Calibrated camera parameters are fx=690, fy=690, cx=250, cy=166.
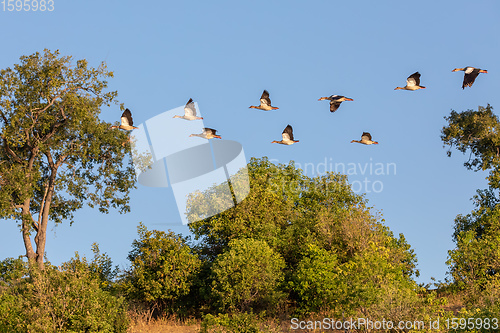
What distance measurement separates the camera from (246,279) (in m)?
27.3

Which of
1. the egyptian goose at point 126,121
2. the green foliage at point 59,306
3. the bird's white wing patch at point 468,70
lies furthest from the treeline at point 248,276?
the bird's white wing patch at point 468,70

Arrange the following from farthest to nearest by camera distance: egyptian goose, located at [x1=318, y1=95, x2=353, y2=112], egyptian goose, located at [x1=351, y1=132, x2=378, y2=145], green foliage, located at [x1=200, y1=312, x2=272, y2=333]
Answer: egyptian goose, located at [x1=351, y1=132, x2=378, y2=145] → egyptian goose, located at [x1=318, y1=95, x2=353, y2=112] → green foliage, located at [x1=200, y1=312, x2=272, y2=333]

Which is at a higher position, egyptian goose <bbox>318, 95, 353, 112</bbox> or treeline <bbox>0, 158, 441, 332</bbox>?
egyptian goose <bbox>318, 95, 353, 112</bbox>

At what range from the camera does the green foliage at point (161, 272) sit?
29000 millimetres

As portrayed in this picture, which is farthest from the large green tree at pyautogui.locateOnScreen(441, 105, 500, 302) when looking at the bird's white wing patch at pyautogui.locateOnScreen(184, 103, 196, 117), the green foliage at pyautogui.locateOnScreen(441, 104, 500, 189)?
the bird's white wing patch at pyautogui.locateOnScreen(184, 103, 196, 117)

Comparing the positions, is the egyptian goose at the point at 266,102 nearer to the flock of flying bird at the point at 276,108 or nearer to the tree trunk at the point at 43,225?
the flock of flying bird at the point at 276,108

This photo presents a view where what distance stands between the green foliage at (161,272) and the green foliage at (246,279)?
74.3 inches

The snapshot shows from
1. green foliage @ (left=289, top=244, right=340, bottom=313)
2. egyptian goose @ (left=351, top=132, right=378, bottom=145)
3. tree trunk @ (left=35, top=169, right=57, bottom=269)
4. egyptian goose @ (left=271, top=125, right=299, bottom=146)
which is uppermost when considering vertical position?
egyptian goose @ (left=351, top=132, right=378, bottom=145)

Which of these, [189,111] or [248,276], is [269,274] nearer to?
[248,276]

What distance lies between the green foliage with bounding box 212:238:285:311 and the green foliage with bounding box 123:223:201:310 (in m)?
1.89

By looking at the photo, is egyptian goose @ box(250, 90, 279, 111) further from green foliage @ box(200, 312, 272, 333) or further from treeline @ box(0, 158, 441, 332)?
green foliage @ box(200, 312, 272, 333)

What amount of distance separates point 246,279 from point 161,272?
158 inches

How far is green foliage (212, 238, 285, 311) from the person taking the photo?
27203mm

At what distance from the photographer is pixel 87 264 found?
29938 millimetres
